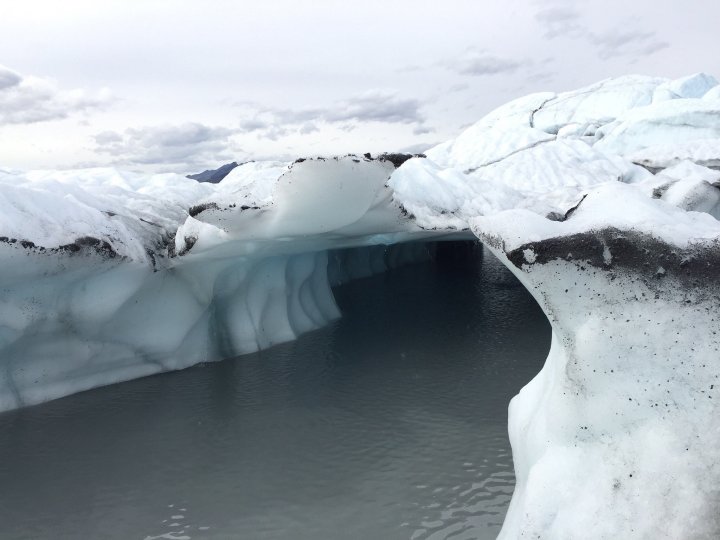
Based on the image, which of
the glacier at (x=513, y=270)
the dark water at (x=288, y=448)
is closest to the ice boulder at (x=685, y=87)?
the glacier at (x=513, y=270)

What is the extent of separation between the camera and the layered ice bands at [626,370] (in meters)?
2.78

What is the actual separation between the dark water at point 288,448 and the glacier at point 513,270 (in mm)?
889

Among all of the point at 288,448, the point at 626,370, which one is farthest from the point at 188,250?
the point at 626,370

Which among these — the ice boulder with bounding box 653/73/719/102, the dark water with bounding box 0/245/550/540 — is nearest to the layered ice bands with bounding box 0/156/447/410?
the dark water with bounding box 0/245/550/540

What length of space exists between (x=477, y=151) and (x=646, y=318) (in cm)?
1650

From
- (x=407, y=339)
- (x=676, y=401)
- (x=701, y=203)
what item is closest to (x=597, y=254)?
(x=676, y=401)

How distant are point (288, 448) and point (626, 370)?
4.03 m

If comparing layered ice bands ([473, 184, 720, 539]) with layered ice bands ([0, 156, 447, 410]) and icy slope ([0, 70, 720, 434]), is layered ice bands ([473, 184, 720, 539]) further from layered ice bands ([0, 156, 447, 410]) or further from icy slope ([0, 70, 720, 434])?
layered ice bands ([0, 156, 447, 410])

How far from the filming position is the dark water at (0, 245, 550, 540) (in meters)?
4.86

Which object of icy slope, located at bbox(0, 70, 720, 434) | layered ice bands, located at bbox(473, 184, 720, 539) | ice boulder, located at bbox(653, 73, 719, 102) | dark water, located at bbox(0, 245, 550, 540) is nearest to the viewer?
layered ice bands, located at bbox(473, 184, 720, 539)

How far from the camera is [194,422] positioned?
6852 millimetres

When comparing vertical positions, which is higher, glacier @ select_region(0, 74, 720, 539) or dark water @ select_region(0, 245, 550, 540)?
glacier @ select_region(0, 74, 720, 539)

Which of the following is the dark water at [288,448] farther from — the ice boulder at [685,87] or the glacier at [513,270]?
the ice boulder at [685,87]

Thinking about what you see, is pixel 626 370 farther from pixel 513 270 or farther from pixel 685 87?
pixel 685 87
